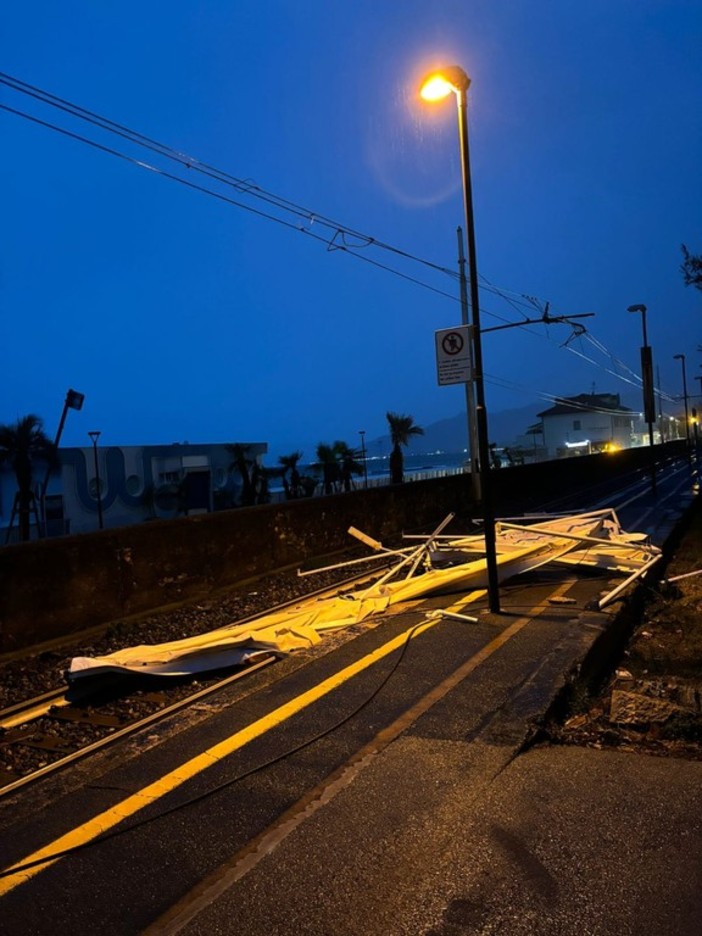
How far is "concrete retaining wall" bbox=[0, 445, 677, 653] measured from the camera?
829 centimetres

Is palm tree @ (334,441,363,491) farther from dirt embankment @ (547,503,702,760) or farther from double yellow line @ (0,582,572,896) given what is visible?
double yellow line @ (0,582,572,896)

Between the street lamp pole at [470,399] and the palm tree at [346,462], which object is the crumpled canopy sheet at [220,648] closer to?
the street lamp pole at [470,399]

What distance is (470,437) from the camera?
25.3 metres

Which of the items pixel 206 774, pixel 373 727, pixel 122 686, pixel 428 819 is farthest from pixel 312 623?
pixel 428 819

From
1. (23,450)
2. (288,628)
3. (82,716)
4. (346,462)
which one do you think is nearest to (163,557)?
(288,628)

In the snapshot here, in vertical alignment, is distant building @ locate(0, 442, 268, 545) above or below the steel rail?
above

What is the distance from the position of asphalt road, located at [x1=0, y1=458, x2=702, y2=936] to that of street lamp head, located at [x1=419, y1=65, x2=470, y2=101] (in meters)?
6.35

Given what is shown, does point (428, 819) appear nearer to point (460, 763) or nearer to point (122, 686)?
point (460, 763)

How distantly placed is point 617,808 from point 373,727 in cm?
178

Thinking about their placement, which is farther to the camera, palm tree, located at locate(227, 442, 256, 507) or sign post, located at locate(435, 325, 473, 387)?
palm tree, located at locate(227, 442, 256, 507)

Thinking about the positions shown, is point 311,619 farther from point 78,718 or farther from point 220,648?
point 78,718

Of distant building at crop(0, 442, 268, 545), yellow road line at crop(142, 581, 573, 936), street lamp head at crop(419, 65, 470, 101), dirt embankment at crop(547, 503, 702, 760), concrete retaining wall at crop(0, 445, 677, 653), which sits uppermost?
street lamp head at crop(419, 65, 470, 101)

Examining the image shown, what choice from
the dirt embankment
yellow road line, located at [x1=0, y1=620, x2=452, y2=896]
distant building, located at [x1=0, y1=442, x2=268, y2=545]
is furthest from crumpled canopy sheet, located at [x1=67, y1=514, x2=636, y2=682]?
distant building, located at [x1=0, y1=442, x2=268, y2=545]

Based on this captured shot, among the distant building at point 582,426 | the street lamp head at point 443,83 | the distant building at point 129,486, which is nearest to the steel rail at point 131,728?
the street lamp head at point 443,83
